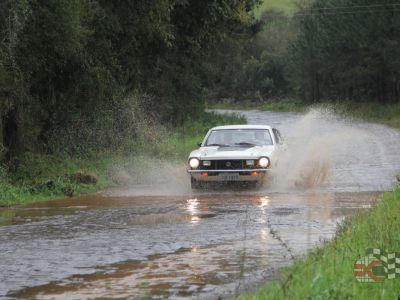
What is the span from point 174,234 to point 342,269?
4.34 meters

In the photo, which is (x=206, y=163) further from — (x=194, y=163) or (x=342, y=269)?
(x=342, y=269)

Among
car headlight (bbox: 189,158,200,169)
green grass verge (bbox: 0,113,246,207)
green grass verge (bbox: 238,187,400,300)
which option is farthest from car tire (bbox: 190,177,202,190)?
green grass verge (bbox: 238,187,400,300)

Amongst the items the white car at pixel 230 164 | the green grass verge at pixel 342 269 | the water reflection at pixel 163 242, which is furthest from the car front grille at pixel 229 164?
the green grass verge at pixel 342 269

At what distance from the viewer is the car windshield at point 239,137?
64.5ft

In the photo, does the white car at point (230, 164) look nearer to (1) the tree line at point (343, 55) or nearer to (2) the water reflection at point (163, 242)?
(2) the water reflection at point (163, 242)

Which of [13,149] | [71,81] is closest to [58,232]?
[13,149]

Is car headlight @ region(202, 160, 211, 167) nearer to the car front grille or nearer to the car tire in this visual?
the car front grille

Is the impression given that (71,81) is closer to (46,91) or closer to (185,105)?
(46,91)

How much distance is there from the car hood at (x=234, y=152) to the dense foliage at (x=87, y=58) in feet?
13.2

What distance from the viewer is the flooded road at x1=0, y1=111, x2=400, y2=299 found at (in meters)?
8.99

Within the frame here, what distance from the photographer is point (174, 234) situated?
12.3 m

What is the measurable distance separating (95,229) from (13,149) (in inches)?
341

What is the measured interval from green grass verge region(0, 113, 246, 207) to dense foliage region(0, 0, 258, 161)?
1.92 feet

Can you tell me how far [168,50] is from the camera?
29234mm
